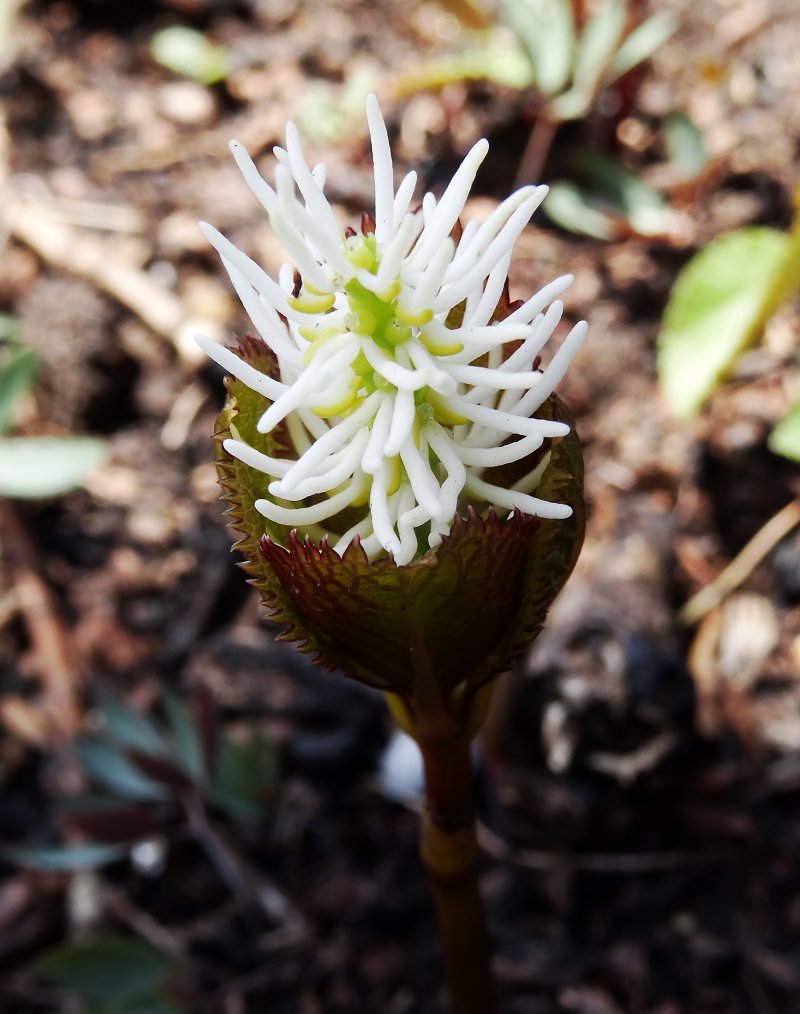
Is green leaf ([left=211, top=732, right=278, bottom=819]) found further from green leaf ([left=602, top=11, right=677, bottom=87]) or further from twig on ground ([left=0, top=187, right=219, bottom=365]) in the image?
green leaf ([left=602, top=11, right=677, bottom=87])

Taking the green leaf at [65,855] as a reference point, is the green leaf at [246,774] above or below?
above

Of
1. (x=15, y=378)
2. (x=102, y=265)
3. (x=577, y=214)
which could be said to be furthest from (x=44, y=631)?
(x=577, y=214)

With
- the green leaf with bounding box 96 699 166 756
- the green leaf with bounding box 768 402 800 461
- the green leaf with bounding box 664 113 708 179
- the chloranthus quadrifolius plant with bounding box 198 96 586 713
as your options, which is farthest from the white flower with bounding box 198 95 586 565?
the green leaf with bounding box 664 113 708 179

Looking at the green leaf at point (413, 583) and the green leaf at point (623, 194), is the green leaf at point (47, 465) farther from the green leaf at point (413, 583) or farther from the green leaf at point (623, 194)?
the green leaf at point (623, 194)

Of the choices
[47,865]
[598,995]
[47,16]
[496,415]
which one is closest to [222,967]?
[47,865]

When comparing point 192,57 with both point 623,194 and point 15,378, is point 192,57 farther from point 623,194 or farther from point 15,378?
point 15,378

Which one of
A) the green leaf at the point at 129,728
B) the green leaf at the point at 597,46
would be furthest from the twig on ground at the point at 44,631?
the green leaf at the point at 597,46

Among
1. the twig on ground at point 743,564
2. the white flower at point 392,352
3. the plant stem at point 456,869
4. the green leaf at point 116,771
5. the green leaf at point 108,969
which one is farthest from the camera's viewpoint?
the twig on ground at point 743,564
